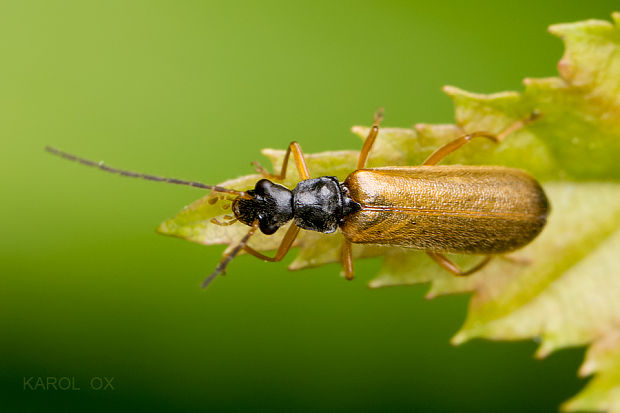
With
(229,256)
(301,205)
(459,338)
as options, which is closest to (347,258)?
(301,205)

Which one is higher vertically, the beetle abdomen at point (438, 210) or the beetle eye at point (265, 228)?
the beetle abdomen at point (438, 210)

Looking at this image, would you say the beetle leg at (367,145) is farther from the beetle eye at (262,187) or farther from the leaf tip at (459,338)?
the leaf tip at (459,338)

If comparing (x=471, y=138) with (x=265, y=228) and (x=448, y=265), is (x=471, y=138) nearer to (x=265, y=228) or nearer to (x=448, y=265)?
(x=448, y=265)

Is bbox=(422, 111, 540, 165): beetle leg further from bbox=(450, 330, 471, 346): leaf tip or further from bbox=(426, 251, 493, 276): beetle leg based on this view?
bbox=(450, 330, 471, 346): leaf tip

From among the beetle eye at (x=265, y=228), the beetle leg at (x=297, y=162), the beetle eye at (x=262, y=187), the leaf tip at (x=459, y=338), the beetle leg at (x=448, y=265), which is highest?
the beetle leg at (x=297, y=162)

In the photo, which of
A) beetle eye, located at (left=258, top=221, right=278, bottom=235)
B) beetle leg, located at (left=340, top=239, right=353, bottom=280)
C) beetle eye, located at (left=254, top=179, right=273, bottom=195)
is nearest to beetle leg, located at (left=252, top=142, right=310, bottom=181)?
beetle eye, located at (left=254, top=179, right=273, bottom=195)

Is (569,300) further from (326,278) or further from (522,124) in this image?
(326,278)

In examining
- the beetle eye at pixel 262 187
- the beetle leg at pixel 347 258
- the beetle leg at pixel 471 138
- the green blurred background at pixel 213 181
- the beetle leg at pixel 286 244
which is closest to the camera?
the beetle leg at pixel 471 138

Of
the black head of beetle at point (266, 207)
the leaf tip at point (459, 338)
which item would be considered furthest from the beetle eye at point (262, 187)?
the leaf tip at point (459, 338)
